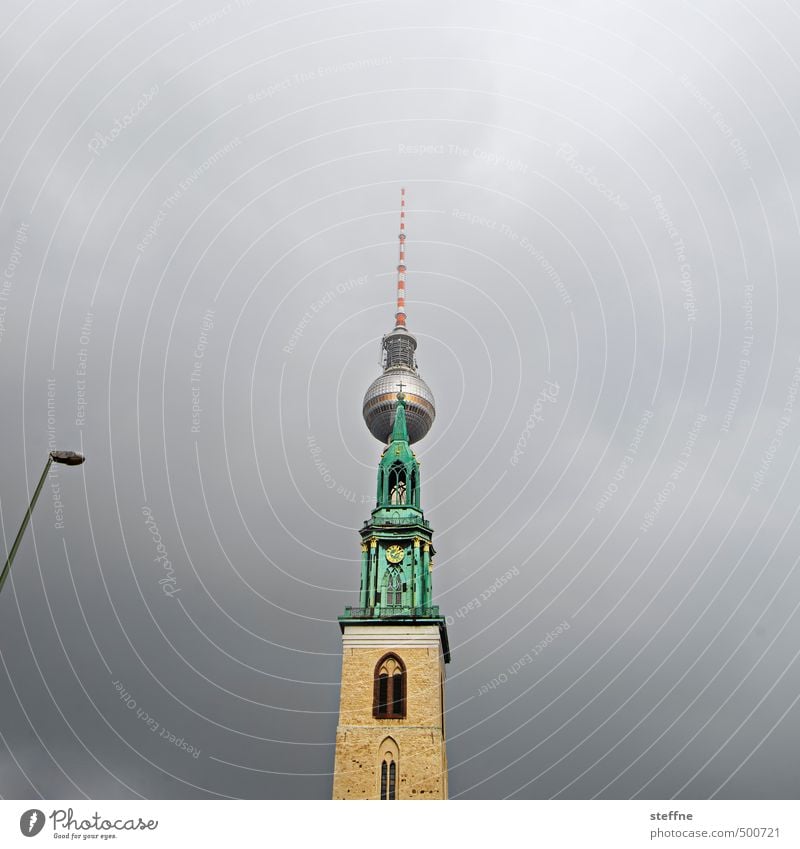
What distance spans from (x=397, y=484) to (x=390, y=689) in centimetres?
2312

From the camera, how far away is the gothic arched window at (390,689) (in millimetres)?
60875

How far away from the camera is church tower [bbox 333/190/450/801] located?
57750 millimetres

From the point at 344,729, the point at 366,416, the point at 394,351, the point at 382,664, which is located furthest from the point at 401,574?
the point at 394,351

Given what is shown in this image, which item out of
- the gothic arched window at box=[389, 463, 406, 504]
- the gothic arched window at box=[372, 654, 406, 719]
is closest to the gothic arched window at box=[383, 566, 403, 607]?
the gothic arched window at box=[372, 654, 406, 719]

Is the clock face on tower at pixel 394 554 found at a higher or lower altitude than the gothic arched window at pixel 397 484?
lower

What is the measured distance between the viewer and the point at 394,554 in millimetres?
72562

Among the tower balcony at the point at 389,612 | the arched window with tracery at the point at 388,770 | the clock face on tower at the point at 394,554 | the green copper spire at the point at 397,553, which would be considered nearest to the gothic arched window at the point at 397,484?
the green copper spire at the point at 397,553

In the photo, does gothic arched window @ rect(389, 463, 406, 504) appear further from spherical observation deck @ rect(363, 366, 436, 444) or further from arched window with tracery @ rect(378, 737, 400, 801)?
arched window with tracery @ rect(378, 737, 400, 801)

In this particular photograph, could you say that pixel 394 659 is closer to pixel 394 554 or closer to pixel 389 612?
pixel 389 612

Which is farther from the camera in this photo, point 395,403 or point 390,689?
point 395,403
